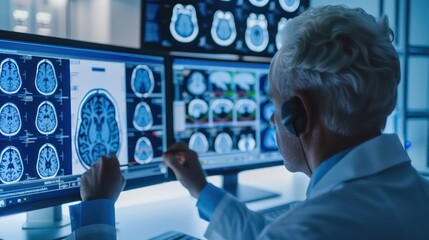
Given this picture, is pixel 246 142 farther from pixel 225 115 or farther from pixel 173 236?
pixel 173 236

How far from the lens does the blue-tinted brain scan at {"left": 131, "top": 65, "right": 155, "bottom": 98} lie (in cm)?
119

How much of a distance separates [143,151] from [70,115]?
0.83 feet

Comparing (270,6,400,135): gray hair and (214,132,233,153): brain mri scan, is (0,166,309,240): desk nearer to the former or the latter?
(214,132,233,153): brain mri scan

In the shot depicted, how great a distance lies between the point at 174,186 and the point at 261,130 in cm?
41

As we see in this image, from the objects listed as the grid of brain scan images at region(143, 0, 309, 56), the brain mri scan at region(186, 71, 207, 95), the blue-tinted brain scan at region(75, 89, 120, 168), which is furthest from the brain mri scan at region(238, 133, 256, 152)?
the blue-tinted brain scan at region(75, 89, 120, 168)

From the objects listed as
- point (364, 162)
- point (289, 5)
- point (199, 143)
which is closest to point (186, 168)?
point (199, 143)

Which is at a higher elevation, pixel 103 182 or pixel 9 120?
pixel 9 120

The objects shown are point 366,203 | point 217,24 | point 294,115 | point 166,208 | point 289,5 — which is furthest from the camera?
point 289,5

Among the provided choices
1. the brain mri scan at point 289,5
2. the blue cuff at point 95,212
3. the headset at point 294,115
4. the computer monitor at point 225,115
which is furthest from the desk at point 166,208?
the brain mri scan at point 289,5

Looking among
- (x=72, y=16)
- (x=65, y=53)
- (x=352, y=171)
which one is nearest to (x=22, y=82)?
(x=65, y=53)

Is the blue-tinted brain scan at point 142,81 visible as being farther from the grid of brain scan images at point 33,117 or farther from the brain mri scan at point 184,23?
the brain mri scan at point 184,23

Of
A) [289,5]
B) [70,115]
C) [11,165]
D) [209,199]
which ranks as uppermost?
[289,5]

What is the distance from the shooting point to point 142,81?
122cm

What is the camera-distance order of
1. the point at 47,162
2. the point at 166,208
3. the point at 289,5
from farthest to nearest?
the point at 289,5, the point at 166,208, the point at 47,162
